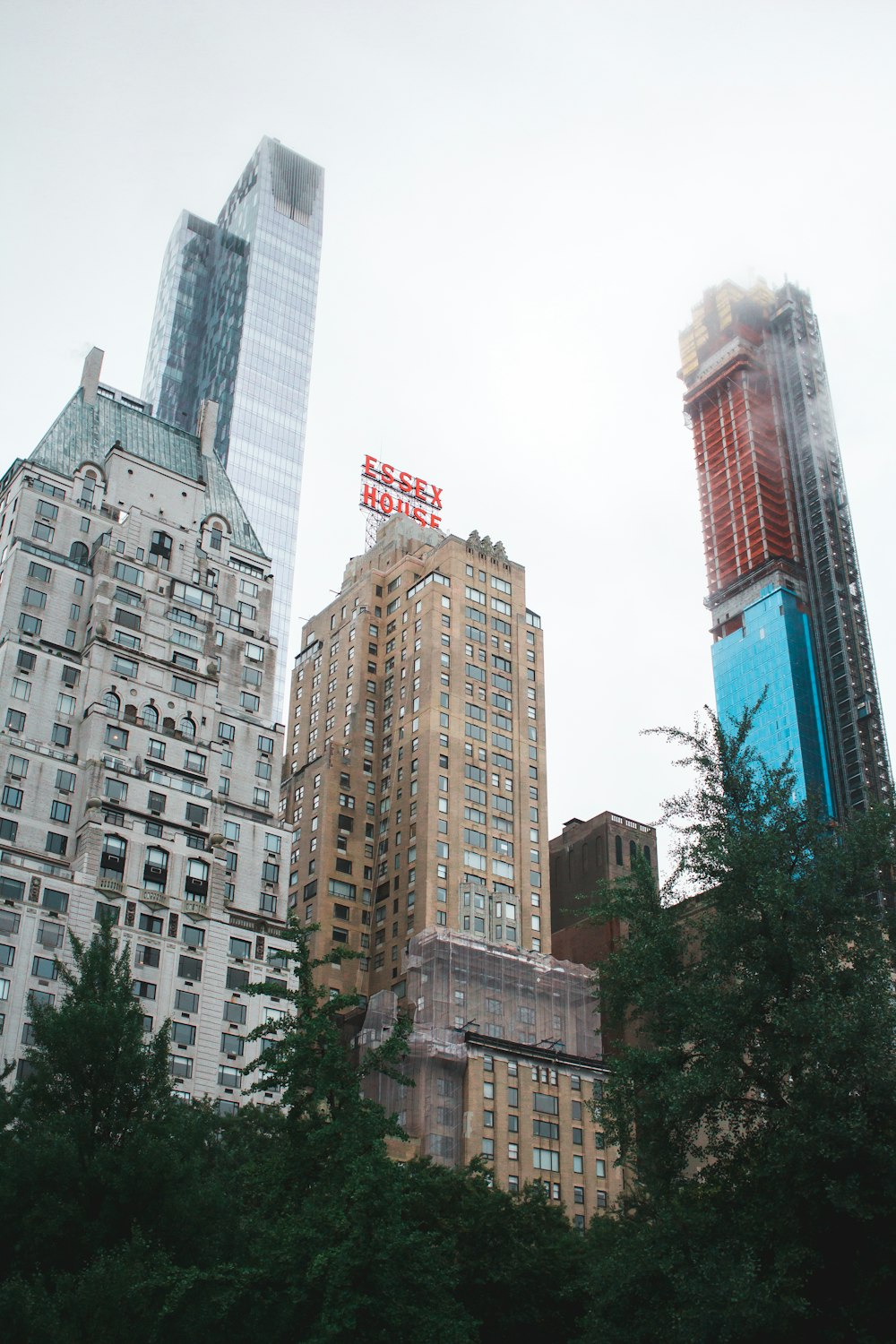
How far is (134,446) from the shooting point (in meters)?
122

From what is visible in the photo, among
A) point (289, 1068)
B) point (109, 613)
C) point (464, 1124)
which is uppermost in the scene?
point (109, 613)

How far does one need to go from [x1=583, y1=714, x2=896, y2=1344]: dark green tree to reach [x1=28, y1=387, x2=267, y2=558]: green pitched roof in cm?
8149

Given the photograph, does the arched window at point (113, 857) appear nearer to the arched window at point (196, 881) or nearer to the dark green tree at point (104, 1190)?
the arched window at point (196, 881)

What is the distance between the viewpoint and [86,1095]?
4675 cm

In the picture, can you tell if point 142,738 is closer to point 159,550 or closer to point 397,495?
point 159,550

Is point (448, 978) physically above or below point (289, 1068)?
above

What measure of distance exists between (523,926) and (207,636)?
43.3m

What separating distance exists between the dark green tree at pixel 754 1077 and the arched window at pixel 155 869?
189ft

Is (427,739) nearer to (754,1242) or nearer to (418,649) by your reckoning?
(418,649)

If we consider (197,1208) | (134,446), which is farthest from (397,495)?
(197,1208)

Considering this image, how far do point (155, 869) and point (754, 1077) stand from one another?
65341 mm

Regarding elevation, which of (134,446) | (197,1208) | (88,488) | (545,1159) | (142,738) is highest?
(134,446)

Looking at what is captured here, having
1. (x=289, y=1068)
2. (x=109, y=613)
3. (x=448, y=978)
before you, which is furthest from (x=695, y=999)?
(x=448, y=978)

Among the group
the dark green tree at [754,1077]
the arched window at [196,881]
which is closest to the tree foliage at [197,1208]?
the dark green tree at [754,1077]
